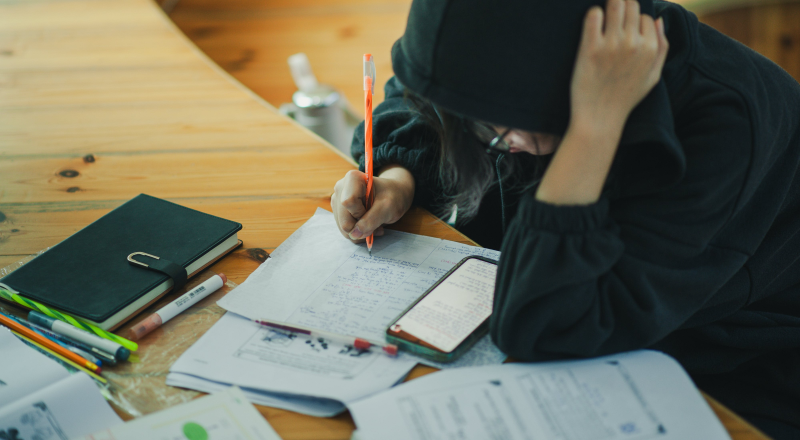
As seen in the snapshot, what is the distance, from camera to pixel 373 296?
2.33ft

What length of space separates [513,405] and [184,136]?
86 centimetres

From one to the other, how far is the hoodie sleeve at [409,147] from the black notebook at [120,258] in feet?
0.88

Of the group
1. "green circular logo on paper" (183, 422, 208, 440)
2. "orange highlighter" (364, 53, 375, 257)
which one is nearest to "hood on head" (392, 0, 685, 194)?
"orange highlighter" (364, 53, 375, 257)

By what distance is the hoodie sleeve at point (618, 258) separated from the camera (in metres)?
0.58

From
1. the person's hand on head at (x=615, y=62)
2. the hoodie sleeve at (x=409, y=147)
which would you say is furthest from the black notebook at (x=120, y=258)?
the person's hand on head at (x=615, y=62)

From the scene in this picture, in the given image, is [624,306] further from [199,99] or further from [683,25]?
[199,99]

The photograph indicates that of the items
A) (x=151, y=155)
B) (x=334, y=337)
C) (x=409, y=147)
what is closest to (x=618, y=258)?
(x=334, y=337)

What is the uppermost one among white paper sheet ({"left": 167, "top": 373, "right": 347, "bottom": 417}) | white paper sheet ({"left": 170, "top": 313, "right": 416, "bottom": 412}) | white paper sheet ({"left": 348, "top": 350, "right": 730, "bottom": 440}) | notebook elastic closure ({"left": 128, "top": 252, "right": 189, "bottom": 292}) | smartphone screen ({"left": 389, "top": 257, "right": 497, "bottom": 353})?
notebook elastic closure ({"left": 128, "top": 252, "right": 189, "bottom": 292})

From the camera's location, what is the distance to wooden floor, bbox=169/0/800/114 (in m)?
2.33

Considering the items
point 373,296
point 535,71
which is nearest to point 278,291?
point 373,296

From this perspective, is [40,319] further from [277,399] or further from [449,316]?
[449,316]

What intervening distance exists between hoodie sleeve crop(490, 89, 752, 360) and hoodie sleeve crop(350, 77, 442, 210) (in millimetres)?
316

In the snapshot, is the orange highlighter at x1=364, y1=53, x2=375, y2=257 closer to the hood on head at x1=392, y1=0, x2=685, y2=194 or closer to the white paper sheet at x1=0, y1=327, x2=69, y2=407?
the hood on head at x1=392, y1=0, x2=685, y2=194

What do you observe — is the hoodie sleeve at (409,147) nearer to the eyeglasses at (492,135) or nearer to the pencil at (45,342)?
the eyeglasses at (492,135)
